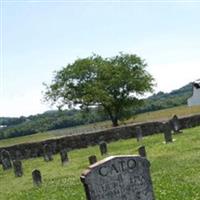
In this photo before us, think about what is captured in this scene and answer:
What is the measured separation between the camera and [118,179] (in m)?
10.9

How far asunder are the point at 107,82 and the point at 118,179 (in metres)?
59.0

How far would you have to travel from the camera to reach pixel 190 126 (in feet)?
147

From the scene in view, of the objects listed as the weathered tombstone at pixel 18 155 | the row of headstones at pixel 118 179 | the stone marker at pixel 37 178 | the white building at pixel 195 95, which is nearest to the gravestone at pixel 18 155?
the weathered tombstone at pixel 18 155

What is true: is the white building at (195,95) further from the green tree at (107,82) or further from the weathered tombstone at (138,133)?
the weathered tombstone at (138,133)

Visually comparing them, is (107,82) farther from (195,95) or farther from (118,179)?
(118,179)

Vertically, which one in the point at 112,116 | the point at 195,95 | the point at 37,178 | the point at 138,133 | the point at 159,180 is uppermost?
the point at 195,95

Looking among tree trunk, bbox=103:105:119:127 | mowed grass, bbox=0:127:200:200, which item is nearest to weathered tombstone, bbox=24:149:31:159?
mowed grass, bbox=0:127:200:200

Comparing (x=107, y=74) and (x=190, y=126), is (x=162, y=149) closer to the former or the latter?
(x=190, y=126)

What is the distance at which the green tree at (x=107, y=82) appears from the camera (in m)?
69.2

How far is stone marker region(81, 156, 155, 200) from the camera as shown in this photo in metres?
10.7

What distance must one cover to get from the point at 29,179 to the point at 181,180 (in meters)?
10.4

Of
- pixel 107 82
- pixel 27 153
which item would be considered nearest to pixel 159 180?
pixel 27 153

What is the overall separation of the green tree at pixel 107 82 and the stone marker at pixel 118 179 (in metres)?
56.8

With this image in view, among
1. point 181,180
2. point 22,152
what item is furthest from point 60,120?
point 181,180
